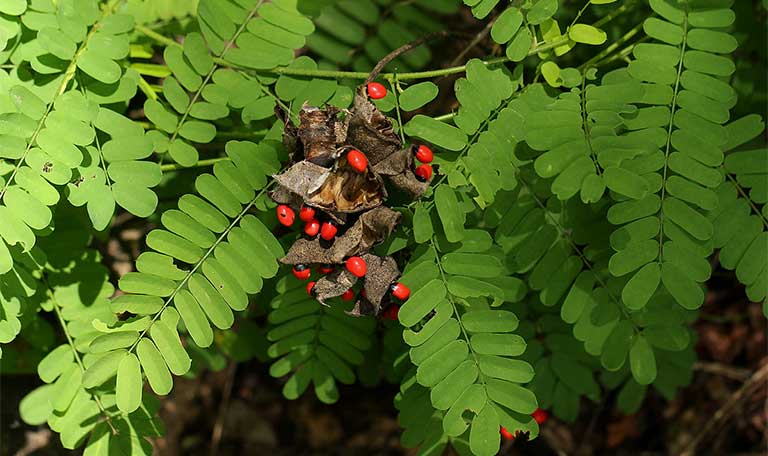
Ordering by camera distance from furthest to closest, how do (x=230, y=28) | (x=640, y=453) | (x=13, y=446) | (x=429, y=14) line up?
(x=640, y=453) → (x=429, y=14) → (x=13, y=446) → (x=230, y=28)

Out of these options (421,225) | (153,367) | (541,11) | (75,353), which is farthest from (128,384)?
(541,11)

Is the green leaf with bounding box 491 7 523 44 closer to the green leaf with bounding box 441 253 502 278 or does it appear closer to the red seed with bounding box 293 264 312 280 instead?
the green leaf with bounding box 441 253 502 278

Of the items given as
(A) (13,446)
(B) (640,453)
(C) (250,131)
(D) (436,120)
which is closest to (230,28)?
(C) (250,131)

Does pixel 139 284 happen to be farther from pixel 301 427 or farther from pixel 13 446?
pixel 301 427

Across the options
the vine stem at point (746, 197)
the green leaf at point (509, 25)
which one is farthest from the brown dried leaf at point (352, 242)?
the vine stem at point (746, 197)

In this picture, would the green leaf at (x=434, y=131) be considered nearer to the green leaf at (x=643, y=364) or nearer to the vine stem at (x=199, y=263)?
the vine stem at (x=199, y=263)

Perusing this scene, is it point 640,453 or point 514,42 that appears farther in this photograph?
point 640,453

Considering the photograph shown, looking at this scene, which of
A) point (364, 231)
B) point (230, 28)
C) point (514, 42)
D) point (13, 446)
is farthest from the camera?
point (13, 446)
